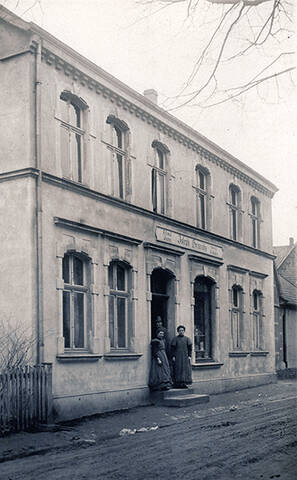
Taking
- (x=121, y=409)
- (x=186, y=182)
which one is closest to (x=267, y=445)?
(x=121, y=409)

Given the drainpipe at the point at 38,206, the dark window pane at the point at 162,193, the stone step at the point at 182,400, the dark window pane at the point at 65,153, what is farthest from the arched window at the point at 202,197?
the drainpipe at the point at 38,206

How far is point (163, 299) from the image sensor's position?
18922 millimetres

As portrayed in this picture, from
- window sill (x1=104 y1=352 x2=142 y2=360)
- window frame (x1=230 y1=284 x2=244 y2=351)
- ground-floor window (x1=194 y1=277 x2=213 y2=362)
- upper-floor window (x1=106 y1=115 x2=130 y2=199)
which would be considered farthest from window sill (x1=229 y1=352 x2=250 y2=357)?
upper-floor window (x1=106 y1=115 x2=130 y2=199)

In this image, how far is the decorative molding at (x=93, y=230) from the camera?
46.6 feet

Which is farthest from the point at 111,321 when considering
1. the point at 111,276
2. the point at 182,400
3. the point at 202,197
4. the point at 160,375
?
the point at 202,197

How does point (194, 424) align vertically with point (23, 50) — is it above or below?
below

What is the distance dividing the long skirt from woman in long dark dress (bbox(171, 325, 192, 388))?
841mm

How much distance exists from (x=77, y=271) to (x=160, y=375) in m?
3.75

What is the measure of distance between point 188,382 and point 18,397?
7.17 m

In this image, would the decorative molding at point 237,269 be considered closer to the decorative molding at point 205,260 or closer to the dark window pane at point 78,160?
the decorative molding at point 205,260

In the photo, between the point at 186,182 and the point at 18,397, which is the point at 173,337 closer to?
the point at 186,182

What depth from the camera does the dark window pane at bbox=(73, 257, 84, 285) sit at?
49.0 feet

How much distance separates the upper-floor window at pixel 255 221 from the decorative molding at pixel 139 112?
818mm

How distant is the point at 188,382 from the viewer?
59.3 feet
